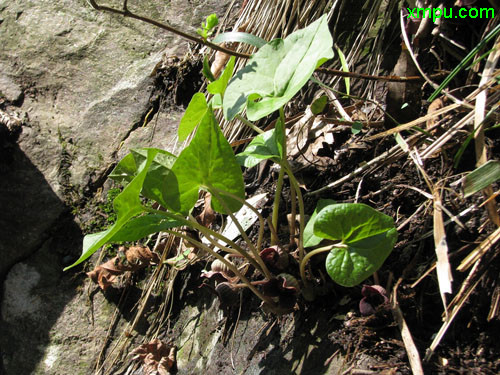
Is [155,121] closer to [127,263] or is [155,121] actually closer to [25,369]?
[127,263]

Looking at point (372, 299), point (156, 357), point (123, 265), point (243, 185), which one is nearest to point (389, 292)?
point (372, 299)

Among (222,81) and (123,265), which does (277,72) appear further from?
(123,265)

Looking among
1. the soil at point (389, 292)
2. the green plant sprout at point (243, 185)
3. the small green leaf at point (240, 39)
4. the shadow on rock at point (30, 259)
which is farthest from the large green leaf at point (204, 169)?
the shadow on rock at point (30, 259)

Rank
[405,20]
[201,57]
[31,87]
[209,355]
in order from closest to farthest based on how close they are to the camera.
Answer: [209,355], [405,20], [201,57], [31,87]

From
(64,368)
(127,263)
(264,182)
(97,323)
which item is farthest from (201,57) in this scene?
(64,368)

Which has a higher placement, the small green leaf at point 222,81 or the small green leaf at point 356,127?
the small green leaf at point 222,81

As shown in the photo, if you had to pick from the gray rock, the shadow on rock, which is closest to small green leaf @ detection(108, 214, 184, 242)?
the gray rock

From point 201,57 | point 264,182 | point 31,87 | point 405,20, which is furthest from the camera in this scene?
point 31,87

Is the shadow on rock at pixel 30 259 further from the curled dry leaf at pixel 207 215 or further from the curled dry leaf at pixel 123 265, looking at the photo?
the curled dry leaf at pixel 207 215
